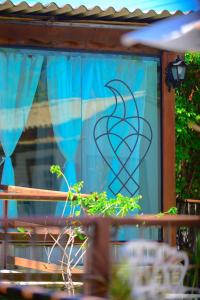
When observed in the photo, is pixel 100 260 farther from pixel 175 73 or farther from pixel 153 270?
pixel 175 73

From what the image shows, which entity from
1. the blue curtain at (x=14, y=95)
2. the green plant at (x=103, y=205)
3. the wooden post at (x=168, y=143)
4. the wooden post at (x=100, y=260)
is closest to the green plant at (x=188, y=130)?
the wooden post at (x=168, y=143)

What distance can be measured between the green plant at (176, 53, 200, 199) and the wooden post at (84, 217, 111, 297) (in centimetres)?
817

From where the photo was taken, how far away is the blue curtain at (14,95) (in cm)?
991

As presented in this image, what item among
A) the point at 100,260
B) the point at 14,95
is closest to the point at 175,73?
the point at 14,95

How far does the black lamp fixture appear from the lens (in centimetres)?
1030

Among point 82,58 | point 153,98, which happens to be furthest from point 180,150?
point 82,58

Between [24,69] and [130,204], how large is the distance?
2.84m

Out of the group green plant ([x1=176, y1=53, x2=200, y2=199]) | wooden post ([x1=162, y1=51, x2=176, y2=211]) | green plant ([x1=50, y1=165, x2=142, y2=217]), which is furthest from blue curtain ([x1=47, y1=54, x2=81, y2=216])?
green plant ([x1=176, y1=53, x2=200, y2=199])

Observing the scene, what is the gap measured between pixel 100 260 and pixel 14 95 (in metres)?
5.72

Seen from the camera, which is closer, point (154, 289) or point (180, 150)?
point (154, 289)

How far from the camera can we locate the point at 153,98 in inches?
415

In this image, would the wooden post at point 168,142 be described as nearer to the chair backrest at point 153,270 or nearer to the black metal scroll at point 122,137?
the black metal scroll at point 122,137

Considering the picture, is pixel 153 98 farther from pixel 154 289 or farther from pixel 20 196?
pixel 154 289

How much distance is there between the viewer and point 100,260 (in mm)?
4609
